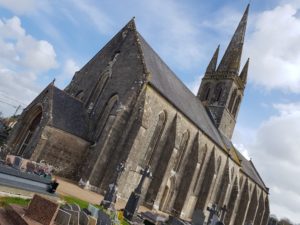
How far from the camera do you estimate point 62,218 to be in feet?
25.9

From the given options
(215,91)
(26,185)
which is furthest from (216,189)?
(26,185)

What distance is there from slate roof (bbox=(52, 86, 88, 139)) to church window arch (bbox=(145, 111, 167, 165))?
530 centimetres

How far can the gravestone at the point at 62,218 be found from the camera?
7.80 meters

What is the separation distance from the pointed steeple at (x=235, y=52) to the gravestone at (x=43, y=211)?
123ft

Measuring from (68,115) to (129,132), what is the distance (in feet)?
15.9

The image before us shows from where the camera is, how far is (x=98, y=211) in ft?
33.0

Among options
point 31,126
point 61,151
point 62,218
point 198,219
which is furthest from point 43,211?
point 31,126

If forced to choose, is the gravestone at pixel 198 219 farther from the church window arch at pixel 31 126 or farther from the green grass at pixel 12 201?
the church window arch at pixel 31 126

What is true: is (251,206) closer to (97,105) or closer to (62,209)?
(97,105)

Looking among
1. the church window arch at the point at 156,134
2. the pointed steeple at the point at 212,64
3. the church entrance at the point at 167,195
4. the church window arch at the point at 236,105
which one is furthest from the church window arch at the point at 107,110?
the church window arch at the point at 236,105

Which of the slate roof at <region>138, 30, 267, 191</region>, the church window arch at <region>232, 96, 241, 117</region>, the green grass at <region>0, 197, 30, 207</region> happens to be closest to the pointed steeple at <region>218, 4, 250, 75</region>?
the church window arch at <region>232, 96, 241, 117</region>

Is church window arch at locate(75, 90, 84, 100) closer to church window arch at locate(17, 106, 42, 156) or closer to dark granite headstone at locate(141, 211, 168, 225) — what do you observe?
church window arch at locate(17, 106, 42, 156)

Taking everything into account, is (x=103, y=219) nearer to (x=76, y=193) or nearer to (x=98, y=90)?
Result: (x=76, y=193)

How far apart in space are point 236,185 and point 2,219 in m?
36.3
